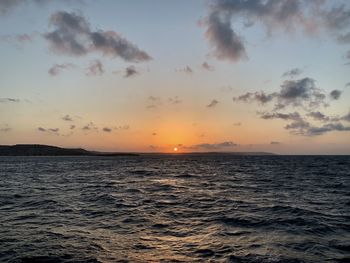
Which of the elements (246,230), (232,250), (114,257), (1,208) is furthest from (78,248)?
(1,208)

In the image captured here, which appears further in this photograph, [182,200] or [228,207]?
[182,200]

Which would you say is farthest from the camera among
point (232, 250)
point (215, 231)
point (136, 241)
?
point (215, 231)

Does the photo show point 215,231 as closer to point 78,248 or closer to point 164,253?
point 164,253

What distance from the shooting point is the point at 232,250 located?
15.3 metres

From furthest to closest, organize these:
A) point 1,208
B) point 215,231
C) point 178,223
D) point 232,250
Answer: point 1,208
point 178,223
point 215,231
point 232,250

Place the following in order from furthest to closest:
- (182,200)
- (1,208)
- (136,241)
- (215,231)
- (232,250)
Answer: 1. (182,200)
2. (1,208)
3. (215,231)
4. (136,241)
5. (232,250)

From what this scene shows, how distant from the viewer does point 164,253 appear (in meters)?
14.7

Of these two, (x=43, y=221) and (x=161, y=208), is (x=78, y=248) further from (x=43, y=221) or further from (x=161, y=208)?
(x=161, y=208)

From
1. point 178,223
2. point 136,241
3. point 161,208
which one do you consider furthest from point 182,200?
point 136,241

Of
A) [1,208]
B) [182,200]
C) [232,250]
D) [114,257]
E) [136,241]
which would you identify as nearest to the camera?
[114,257]

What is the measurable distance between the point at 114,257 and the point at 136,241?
2.70m

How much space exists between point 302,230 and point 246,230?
3359 millimetres

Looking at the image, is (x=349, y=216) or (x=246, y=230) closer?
(x=246, y=230)

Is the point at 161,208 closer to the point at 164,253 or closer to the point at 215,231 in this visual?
the point at 215,231
